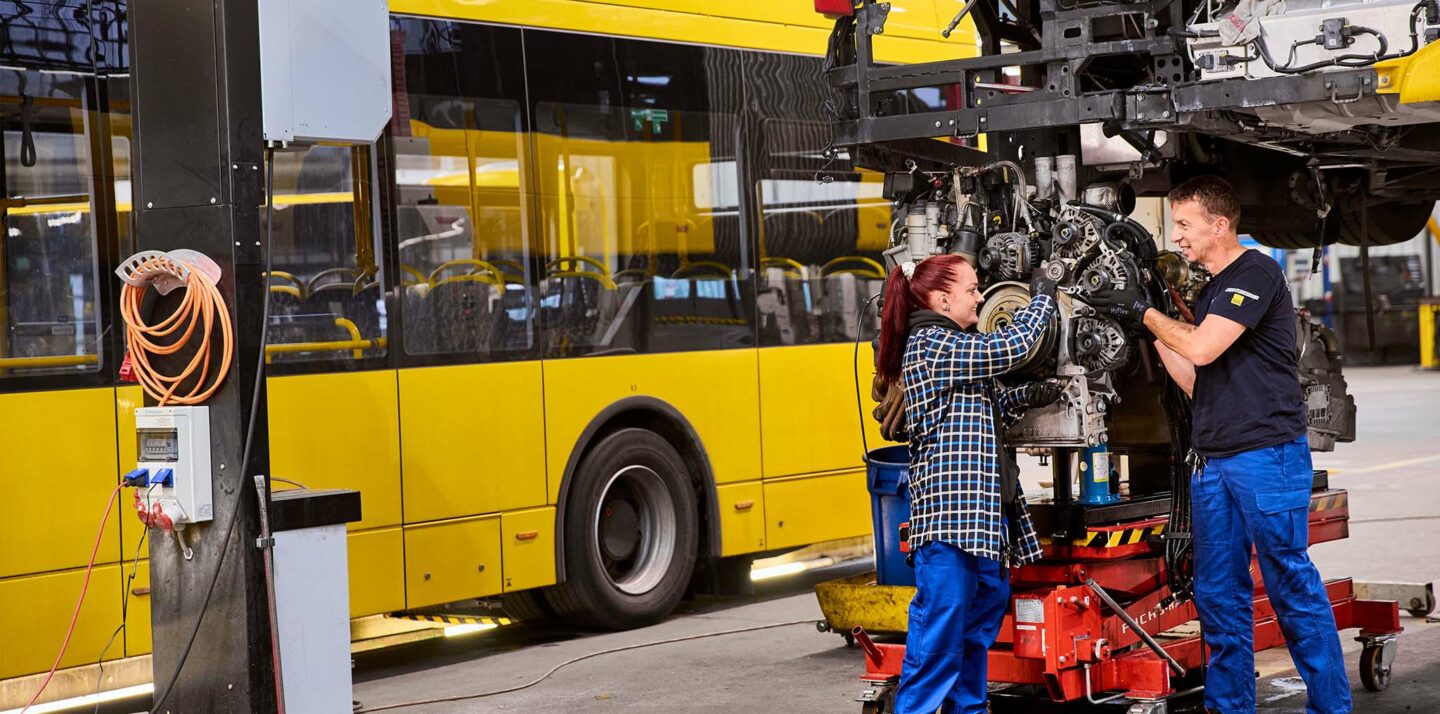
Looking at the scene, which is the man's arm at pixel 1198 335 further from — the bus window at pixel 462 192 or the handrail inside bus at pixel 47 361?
the handrail inside bus at pixel 47 361

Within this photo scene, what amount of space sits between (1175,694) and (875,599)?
1351 mm

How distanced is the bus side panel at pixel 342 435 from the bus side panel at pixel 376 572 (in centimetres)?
8

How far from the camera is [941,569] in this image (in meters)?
6.26

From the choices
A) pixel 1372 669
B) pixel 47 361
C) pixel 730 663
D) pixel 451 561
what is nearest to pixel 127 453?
pixel 47 361

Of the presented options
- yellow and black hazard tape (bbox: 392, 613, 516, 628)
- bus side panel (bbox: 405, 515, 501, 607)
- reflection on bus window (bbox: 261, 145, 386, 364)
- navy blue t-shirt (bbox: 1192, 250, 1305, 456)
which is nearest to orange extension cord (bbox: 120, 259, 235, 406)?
reflection on bus window (bbox: 261, 145, 386, 364)

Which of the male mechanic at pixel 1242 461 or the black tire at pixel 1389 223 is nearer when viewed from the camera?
the male mechanic at pixel 1242 461

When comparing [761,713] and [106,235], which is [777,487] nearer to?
[761,713]

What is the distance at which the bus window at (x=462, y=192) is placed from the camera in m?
9.13

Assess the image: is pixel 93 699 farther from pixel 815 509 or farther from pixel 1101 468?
→ pixel 1101 468

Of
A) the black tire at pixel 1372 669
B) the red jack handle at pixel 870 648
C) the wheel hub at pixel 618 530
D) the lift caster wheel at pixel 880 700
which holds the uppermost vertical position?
the wheel hub at pixel 618 530

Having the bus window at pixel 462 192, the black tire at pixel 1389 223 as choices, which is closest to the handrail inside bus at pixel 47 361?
the bus window at pixel 462 192

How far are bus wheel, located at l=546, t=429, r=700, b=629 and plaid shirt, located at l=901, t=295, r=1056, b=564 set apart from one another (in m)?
3.78

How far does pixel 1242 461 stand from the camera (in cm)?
641

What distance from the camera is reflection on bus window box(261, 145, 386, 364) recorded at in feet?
28.2
